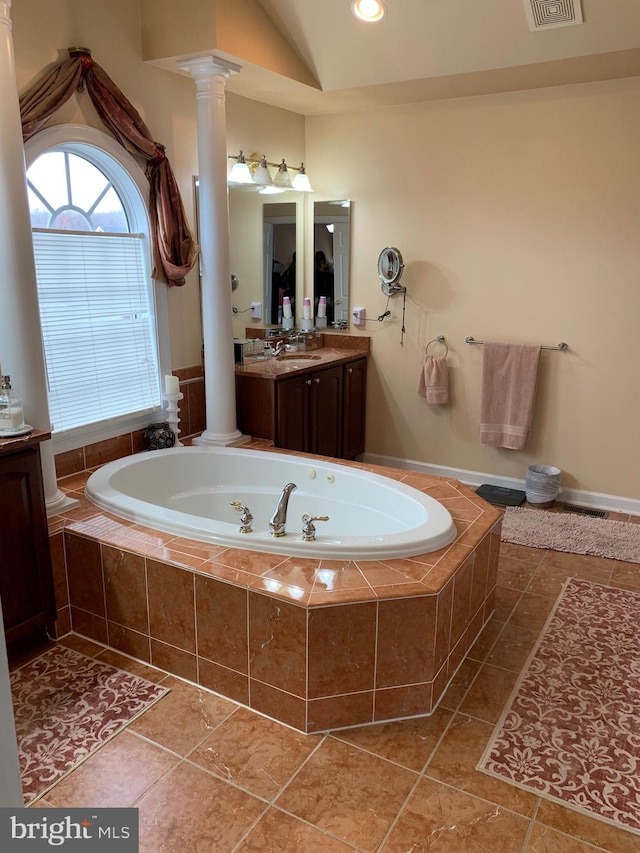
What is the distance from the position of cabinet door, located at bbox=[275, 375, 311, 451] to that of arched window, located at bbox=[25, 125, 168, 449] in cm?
72

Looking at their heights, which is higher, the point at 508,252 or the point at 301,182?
the point at 301,182

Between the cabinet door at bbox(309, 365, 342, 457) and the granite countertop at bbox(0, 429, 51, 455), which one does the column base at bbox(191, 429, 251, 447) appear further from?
the granite countertop at bbox(0, 429, 51, 455)

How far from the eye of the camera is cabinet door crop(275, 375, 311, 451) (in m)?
3.88

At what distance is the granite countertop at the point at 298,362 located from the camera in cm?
390

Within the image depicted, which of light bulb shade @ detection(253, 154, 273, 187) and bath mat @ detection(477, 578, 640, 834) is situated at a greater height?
light bulb shade @ detection(253, 154, 273, 187)

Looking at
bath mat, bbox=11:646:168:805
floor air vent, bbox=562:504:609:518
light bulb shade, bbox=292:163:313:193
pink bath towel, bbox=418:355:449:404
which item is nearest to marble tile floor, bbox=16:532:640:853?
bath mat, bbox=11:646:168:805

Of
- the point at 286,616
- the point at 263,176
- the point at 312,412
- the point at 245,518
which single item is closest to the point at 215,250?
the point at 263,176

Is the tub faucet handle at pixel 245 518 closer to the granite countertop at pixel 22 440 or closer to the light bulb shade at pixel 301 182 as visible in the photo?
the granite countertop at pixel 22 440

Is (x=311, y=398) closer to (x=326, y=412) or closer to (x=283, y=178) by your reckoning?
(x=326, y=412)

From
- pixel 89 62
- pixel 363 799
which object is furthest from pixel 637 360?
pixel 89 62

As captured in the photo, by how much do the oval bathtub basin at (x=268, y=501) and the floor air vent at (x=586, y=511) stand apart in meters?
1.61

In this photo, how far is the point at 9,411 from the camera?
247cm

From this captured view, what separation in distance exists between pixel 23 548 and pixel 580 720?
2089 mm

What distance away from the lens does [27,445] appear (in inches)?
95.9
